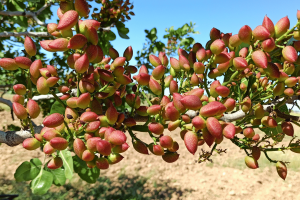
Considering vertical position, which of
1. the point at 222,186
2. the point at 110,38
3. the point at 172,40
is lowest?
the point at 222,186

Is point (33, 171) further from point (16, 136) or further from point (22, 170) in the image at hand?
point (16, 136)

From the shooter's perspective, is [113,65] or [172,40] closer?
[113,65]

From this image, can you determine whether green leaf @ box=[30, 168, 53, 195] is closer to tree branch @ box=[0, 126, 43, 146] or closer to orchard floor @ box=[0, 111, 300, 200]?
tree branch @ box=[0, 126, 43, 146]

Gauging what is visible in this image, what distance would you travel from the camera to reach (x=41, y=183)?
1.28 meters

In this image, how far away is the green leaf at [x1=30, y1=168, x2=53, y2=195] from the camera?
1.25 meters

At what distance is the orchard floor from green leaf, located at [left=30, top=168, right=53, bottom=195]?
133 inches

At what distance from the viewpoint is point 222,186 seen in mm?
5102

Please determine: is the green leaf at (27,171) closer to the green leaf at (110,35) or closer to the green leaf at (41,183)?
the green leaf at (41,183)

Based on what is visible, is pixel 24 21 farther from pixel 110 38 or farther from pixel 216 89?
pixel 216 89

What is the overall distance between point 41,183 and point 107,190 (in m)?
3.72

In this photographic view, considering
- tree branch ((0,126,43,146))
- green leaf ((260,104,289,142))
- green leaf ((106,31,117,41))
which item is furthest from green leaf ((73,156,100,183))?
green leaf ((106,31,117,41))

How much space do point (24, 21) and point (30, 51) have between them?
271cm

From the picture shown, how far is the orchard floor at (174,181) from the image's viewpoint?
456 cm

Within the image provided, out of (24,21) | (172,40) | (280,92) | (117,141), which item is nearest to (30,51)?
(117,141)
